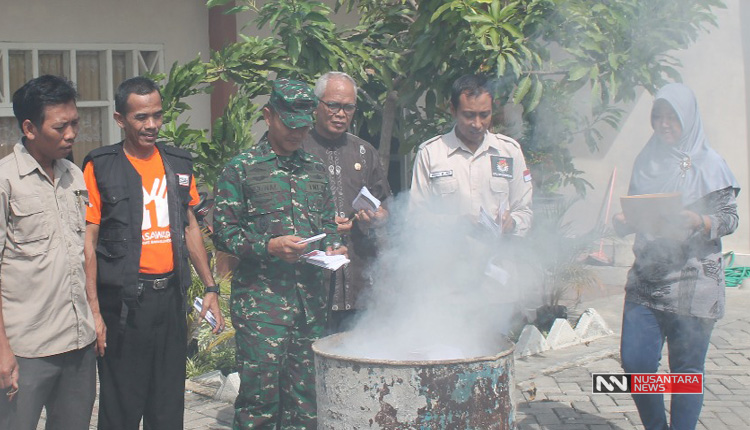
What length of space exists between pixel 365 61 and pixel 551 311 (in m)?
2.79

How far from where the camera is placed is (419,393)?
352cm

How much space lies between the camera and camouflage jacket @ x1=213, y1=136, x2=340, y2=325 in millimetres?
4434

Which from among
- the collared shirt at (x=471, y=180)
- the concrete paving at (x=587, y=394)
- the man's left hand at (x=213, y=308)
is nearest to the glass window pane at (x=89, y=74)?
the concrete paving at (x=587, y=394)

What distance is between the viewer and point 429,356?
4.12m

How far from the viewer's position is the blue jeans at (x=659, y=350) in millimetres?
4777

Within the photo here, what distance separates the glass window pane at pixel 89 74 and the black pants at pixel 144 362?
4397 mm

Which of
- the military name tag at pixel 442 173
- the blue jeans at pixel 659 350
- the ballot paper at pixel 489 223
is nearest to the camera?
the blue jeans at pixel 659 350

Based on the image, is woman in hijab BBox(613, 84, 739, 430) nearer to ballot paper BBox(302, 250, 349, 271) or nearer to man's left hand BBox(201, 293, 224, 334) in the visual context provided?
ballot paper BBox(302, 250, 349, 271)

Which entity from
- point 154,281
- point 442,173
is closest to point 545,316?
point 442,173

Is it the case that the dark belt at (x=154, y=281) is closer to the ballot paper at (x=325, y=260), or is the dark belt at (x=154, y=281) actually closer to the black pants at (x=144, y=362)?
the black pants at (x=144, y=362)

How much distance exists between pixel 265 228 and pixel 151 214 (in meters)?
0.54

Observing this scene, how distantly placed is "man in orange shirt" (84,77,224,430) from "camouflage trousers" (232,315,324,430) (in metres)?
0.33

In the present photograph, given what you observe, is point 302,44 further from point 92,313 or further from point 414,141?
point 92,313

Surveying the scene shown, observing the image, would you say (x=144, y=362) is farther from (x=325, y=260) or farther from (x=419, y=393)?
(x=419, y=393)
